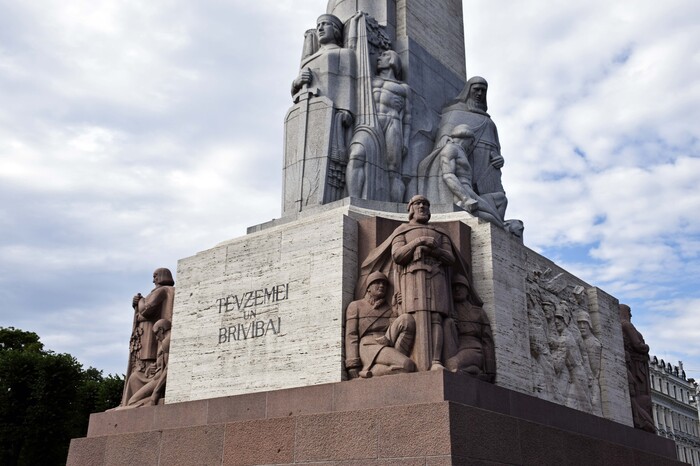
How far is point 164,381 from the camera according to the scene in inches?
504

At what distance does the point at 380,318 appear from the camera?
34.6 feet

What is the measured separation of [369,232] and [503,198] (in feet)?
14.2

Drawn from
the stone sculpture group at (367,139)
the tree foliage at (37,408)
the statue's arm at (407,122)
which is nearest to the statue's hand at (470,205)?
the stone sculpture group at (367,139)

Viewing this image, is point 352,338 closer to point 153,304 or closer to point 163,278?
point 153,304

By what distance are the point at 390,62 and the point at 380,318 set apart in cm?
596

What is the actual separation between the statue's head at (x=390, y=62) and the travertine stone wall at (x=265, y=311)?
391 cm

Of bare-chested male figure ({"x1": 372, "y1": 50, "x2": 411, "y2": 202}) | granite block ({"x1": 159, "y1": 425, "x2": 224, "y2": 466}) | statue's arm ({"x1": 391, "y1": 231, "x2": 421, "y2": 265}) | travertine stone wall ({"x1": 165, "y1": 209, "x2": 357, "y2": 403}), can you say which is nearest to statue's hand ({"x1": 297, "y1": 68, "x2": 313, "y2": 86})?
bare-chested male figure ({"x1": 372, "y1": 50, "x2": 411, "y2": 202})

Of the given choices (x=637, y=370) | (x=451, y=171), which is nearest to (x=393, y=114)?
(x=451, y=171)

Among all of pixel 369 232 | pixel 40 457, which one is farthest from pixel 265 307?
pixel 40 457

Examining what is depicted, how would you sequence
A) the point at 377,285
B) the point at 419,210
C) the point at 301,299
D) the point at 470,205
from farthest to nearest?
the point at 470,205, the point at 301,299, the point at 419,210, the point at 377,285

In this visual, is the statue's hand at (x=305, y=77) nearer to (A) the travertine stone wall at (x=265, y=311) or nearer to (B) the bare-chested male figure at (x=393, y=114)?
(B) the bare-chested male figure at (x=393, y=114)

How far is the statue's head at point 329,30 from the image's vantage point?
48.6 feet

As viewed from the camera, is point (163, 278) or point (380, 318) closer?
point (380, 318)

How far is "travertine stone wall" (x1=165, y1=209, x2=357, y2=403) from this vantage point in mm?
10945
